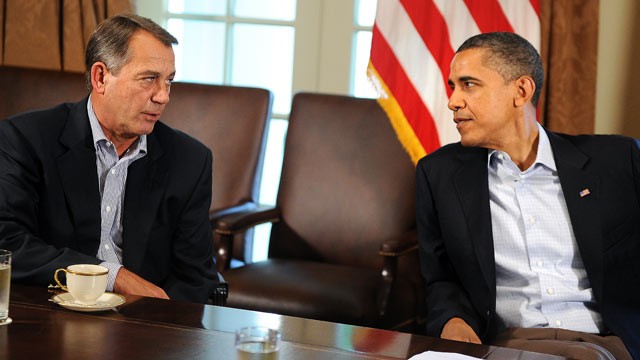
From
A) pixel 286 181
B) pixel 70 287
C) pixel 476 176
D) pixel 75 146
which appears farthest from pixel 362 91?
pixel 70 287

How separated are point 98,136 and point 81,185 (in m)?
0.15

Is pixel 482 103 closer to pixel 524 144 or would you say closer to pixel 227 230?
pixel 524 144

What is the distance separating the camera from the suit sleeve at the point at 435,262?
8.49ft

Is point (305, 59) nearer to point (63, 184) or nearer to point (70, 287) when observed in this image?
point (63, 184)

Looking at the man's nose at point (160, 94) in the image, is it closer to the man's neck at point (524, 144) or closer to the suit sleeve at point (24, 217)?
the suit sleeve at point (24, 217)

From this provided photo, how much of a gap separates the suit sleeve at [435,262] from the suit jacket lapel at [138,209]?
77cm

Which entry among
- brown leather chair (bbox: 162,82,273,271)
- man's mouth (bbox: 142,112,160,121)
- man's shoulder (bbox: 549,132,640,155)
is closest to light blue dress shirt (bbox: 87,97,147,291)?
man's mouth (bbox: 142,112,160,121)

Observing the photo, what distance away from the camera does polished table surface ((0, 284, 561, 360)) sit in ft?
5.49

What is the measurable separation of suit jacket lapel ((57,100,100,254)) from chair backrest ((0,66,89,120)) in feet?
4.47

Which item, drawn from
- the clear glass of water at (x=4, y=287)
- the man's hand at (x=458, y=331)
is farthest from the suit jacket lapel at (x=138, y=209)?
the man's hand at (x=458, y=331)

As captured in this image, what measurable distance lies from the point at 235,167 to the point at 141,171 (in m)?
1.21

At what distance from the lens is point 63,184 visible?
2.51 m

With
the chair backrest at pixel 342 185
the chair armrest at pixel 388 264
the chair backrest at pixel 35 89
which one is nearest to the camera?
the chair armrest at pixel 388 264

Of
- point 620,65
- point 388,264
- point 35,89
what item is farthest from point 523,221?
point 35,89
